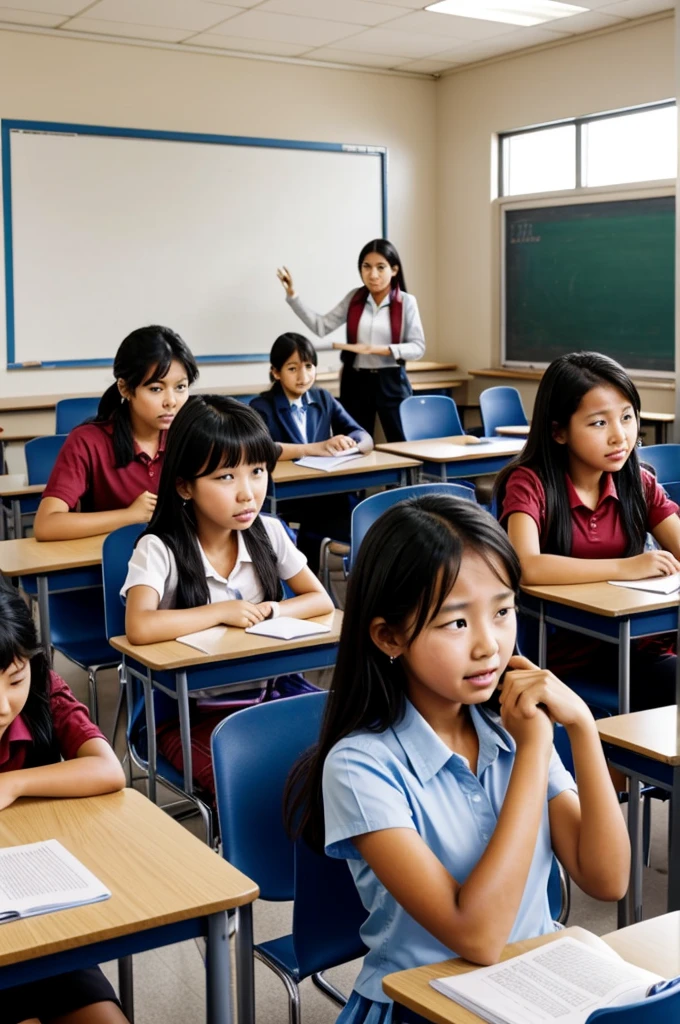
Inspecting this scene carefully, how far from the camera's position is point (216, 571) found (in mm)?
2643

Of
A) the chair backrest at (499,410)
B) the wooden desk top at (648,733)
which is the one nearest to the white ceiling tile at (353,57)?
the chair backrest at (499,410)

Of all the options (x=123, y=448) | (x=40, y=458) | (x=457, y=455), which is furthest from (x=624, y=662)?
(x=40, y=458)

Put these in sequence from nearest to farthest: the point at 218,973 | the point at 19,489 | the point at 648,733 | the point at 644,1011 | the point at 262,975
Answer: the point at 644,1011 → the point at 218,973 → the point at 648,733 → the point at 262,975 → the point at 19,489

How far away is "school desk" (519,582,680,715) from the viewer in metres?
2.70

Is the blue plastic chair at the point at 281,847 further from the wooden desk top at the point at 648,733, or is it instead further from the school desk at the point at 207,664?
the school desk at the point at 207,664

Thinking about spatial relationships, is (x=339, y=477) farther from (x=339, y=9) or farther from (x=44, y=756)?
(x=339, y=9)

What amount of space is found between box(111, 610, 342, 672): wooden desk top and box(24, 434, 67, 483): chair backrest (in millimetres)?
2011

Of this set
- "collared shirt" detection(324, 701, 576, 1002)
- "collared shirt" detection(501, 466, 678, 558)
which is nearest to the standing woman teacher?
"collared shirt" detection(501, 466, 678, 558)

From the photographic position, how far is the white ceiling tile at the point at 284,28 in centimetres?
632

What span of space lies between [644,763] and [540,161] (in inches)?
244

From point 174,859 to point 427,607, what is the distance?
1.51ft

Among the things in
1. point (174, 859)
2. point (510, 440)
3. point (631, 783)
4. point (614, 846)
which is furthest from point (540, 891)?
point (510, 440)

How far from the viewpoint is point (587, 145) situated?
7.10m

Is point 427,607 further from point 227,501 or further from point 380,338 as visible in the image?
point 380,338
